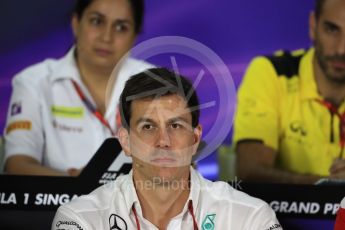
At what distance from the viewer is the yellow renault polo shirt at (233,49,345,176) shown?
11.8 feet

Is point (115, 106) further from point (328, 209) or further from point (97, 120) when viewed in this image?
point (328, 209)

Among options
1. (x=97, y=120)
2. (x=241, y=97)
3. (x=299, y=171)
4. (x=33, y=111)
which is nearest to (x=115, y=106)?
(x=97, y=120)

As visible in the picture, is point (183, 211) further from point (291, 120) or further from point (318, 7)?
point (318, 7)

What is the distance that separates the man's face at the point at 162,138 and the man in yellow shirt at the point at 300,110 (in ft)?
3.68

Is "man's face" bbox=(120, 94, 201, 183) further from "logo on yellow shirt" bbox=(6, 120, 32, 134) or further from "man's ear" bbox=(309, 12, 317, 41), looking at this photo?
"man's ear" bbox=(309, 12, 317, 41)

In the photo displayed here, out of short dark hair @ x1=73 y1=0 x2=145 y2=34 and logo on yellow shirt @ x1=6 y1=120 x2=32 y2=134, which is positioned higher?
short dark hair @ x1=73 y1=0 x2=145 y2=34

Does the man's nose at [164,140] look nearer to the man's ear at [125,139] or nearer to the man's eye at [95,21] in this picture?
the man's ear at [125,139]

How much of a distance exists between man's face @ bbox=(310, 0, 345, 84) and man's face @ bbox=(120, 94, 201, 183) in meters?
1.31

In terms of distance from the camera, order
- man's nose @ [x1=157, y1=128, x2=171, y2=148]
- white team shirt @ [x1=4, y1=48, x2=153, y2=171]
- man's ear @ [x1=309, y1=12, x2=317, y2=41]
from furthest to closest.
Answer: man's ear @ [x1=309, y1=12, x2=317, y2=41], white team shirt @ [x1=4, y1=48, x2=153, y2=171], man's nose @ [x1=157, y1=128, x2=171, y2=148]

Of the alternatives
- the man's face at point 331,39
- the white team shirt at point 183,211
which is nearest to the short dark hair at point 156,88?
the white team shirt at point 183,211

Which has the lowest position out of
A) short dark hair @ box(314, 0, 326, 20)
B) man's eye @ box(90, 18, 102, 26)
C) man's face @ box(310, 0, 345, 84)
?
man's face @ box(310, 0, 345, 84)

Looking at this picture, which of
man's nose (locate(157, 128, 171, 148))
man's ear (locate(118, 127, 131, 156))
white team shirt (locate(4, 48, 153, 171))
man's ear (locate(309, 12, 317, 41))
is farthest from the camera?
man's ear (locate(309, 12, 317, 41))

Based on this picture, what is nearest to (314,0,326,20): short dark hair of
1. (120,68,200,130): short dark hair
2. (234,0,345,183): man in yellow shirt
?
(234,0,345,183): man in yellow shirt

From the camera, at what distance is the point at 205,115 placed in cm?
320
